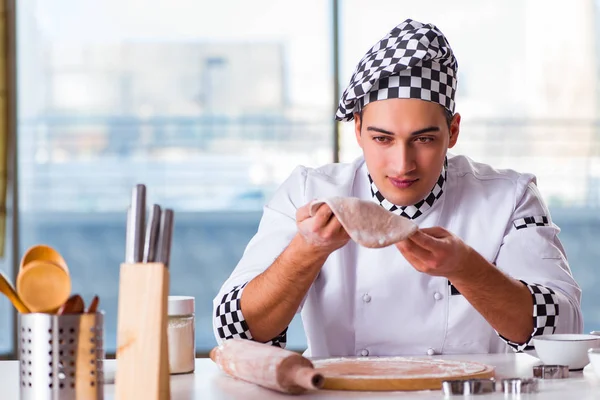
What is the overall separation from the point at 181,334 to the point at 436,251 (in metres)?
0.51

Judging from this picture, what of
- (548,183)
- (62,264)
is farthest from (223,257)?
(62,264)

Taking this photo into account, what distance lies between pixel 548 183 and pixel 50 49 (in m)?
4.50

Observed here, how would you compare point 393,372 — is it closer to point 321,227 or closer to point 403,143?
point 321,227

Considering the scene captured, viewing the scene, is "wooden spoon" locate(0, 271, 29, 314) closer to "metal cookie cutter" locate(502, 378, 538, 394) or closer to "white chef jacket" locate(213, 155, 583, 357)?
"metal cookie cutter" locate(502, 378, 538, 394)

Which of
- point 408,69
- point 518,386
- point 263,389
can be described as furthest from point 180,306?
point 408,69

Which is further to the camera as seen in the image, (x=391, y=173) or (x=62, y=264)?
(x=391, y=173)

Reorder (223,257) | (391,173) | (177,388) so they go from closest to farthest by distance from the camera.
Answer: (177,388) → (391,173) → (223,257)

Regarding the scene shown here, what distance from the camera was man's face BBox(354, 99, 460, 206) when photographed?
2.08m

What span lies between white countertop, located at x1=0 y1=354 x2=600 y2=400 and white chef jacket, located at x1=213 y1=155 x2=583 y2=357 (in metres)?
0.45

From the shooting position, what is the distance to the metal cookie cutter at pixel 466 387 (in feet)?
4.59

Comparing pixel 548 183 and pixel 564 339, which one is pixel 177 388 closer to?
pixel 564 339

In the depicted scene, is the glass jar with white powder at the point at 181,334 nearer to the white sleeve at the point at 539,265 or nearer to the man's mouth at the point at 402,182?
the man's mouth at the point at 402,182

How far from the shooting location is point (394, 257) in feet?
7.38

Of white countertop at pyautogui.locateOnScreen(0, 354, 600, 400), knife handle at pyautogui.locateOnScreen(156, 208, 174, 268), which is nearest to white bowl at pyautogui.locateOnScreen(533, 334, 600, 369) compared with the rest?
white countertop at pyautogui.locateOnScreen(0, 354, 600, 400)
